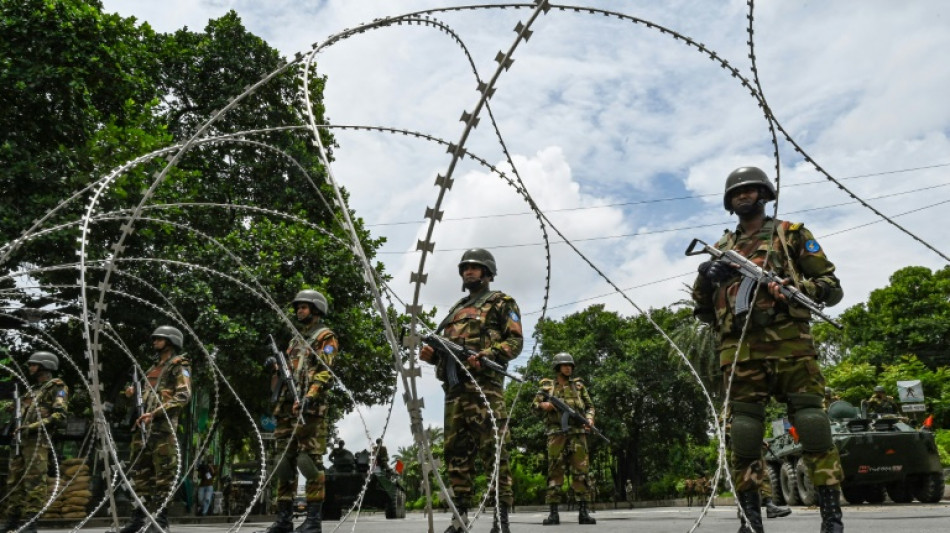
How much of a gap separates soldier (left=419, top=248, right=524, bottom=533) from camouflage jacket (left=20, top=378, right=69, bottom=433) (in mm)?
4907

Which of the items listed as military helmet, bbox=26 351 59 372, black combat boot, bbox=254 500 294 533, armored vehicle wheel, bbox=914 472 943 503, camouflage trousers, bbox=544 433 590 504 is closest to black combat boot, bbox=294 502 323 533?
black combat boot, bbox=254 500 294 533

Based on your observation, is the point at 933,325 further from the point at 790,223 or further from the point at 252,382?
the point at 790,223

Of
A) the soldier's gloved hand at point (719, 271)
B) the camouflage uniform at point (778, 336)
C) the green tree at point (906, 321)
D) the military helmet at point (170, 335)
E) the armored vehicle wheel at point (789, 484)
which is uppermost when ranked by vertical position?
the green tree at point (906, 321)

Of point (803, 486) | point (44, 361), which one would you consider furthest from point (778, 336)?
point (803, 486)

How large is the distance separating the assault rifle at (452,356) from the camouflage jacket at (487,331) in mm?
50

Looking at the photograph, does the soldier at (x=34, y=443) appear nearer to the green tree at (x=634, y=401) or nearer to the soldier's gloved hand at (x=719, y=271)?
the soldier's gloved hand at (x=719, y=271)

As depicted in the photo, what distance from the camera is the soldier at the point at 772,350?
4.35 metres

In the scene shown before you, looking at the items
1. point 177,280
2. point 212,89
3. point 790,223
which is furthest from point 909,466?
point 212,89

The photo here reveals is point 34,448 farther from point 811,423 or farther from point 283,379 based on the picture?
point 811,423

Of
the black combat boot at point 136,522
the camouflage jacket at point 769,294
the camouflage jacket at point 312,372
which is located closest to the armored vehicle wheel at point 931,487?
the camouflage jacket at point 769,294

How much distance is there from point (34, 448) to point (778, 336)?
7.85 metres

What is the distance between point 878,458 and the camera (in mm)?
11656

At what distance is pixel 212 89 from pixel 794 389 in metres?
19.7

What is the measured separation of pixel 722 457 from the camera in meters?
4.07
